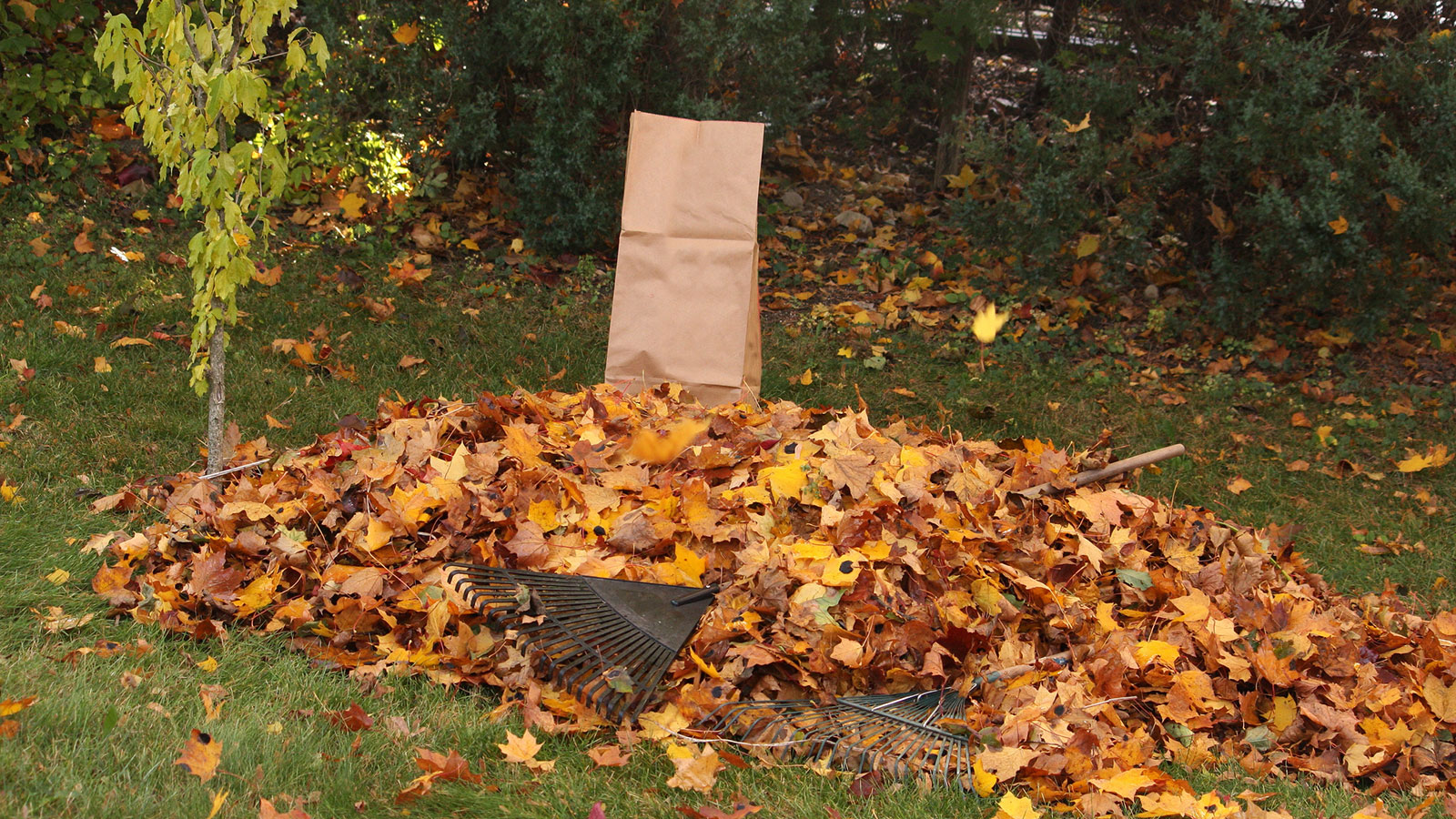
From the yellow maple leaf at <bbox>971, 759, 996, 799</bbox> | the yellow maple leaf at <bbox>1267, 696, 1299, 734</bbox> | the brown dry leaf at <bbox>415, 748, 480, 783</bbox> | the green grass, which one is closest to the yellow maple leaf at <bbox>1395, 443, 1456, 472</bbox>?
the green grass

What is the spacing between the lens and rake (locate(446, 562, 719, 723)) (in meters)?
2.22

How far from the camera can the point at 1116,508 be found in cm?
288

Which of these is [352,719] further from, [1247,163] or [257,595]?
[1247,163]

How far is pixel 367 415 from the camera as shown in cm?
390

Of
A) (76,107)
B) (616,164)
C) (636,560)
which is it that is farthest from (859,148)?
(636,560)

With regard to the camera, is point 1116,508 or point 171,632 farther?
point 1116,508

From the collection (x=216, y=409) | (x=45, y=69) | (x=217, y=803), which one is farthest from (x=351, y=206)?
(x=217, y=803)

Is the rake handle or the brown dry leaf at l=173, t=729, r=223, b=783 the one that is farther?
the rake handle

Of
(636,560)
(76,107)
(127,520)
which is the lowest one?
(127,520)

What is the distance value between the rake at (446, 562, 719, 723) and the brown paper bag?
1.12m

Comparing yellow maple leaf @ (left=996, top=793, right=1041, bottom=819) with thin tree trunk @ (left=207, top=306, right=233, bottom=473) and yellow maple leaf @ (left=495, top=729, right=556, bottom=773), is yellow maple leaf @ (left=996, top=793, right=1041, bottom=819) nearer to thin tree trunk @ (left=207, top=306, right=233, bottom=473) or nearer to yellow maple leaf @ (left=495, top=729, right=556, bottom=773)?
yellow maple leaf @ (left=495, top=729, right=556, bottom=773)

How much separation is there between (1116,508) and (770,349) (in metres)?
2.34

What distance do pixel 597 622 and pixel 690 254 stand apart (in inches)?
55.6

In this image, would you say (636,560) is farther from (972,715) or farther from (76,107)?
(76,107)
